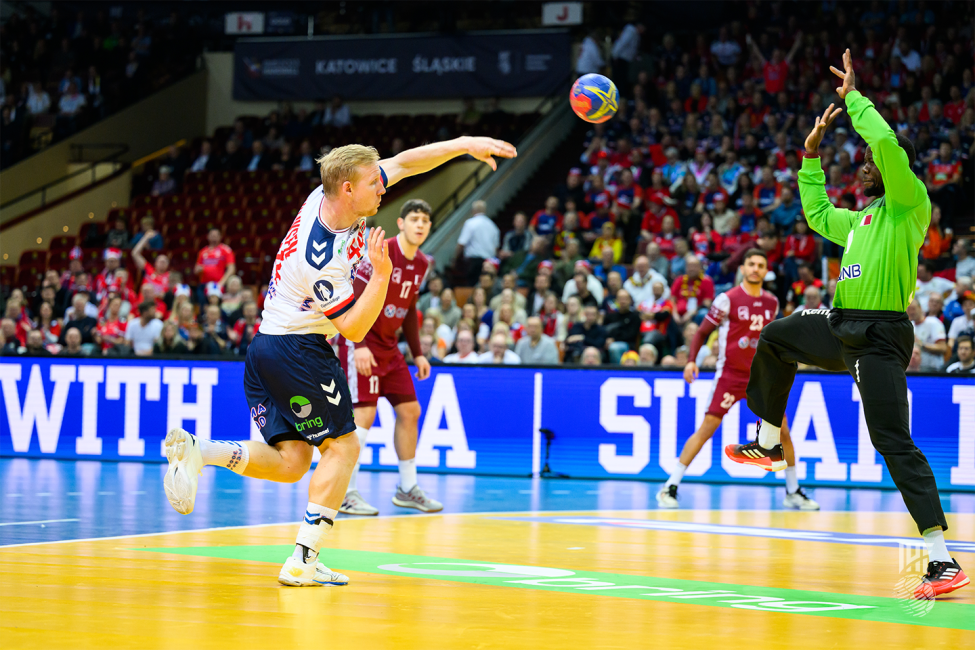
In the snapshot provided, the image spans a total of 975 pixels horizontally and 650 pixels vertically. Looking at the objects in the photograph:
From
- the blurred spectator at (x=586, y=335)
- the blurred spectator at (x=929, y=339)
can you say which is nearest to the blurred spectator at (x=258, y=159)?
the blurred spectator at (x=586, y=335)

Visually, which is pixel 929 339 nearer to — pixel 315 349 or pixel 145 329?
pixel 315 349

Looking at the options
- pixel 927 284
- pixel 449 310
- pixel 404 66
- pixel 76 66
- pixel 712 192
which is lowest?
pixel 449 310

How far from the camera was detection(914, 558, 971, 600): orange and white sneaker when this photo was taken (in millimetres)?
5066

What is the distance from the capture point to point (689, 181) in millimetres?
17203

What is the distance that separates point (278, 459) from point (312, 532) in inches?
16.4

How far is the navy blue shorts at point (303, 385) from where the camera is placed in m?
5.11

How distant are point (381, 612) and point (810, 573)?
100 inches

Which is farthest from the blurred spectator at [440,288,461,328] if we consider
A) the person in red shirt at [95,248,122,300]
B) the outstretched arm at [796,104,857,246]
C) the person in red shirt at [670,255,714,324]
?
the outstretched arm at [796,104,857,246]

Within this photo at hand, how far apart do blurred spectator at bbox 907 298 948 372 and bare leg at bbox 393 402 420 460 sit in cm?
627

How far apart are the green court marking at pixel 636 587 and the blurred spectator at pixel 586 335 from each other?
753 cm

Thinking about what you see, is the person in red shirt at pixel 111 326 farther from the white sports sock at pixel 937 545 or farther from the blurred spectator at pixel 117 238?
the white sports sock at pixel 937 545

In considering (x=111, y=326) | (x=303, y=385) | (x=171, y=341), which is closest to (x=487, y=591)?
(x=303, y=385)

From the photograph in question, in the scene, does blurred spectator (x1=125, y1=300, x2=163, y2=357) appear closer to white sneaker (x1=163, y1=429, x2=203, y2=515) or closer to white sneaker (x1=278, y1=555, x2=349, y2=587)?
white sneaker (x1=163, y1=429, x2=203, y2=515)

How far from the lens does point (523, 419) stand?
1221cm
